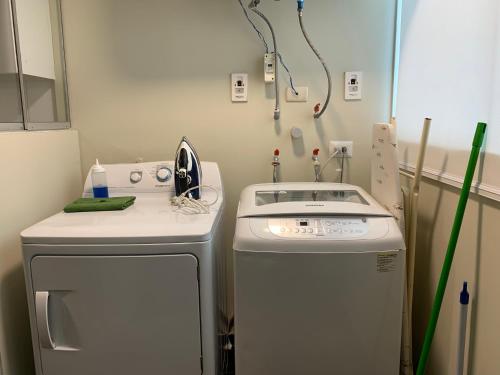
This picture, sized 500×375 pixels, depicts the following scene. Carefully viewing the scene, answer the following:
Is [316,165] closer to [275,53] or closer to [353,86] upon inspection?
[353,86]

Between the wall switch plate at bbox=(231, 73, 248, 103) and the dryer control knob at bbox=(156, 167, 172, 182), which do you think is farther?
the wall switch plate at bbox=(231, 73, 248, 103)

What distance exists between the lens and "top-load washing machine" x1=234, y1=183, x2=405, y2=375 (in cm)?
125

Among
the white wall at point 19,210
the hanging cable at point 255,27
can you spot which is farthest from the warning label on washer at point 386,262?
the white wall at point 19,210

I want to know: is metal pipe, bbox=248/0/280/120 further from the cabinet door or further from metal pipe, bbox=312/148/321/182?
the cabinet door

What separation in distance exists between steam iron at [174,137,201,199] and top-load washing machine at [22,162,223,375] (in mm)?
362

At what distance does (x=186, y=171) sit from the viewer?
1.66 metres

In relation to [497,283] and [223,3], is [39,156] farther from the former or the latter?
[497,283]

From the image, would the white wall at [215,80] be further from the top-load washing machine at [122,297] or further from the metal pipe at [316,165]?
the top-load washing machine at [122,297]

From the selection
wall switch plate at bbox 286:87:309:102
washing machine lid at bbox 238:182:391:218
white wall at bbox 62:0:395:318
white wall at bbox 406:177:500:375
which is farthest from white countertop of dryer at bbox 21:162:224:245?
white wall at bbox 406:177:500:375

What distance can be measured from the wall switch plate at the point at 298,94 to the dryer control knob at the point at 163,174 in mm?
715

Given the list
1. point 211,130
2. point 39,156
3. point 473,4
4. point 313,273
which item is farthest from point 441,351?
point 39,156

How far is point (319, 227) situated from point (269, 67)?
3.19ft

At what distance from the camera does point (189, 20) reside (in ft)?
6.39

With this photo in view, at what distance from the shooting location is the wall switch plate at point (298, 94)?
198 centimetres
